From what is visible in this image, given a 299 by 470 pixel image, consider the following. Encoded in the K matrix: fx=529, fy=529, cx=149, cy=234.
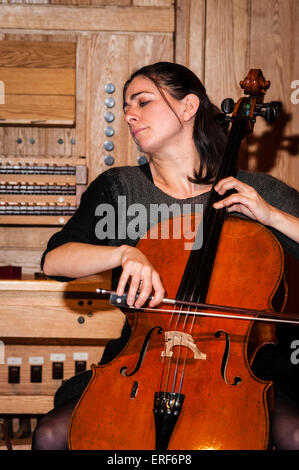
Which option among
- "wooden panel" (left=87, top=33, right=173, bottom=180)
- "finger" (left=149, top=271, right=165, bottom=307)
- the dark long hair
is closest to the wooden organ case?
"wooden panel" (left=87, top=33, right=173, bottom=180)

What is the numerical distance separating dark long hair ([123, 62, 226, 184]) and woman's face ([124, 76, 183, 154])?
1.1 inches

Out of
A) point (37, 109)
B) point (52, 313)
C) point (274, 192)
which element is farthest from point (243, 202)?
point (37, 109)

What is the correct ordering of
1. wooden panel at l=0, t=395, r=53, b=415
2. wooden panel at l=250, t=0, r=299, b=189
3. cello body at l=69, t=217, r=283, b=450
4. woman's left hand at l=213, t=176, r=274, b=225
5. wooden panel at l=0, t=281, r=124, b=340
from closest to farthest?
cello body at l=69, t=217, r=283, b=450
woman's left hand at l=213, t=176, r=274, b=225
wooden panel at l=0, t=281, r=124, b=340
wooden panel at l=0, t=395, r=53, b=415
wooden panel at l=250, t=0, r=299, b=189

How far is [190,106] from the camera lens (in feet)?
5.31

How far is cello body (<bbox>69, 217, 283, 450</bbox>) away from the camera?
0.94m

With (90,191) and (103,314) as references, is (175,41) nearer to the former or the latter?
(90,191)

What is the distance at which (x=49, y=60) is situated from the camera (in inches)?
94.1

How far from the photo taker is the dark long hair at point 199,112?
159 cm

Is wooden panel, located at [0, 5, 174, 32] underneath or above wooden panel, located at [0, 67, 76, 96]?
above

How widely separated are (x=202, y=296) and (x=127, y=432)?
1.09ft

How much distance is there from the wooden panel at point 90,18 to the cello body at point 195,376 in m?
1.48

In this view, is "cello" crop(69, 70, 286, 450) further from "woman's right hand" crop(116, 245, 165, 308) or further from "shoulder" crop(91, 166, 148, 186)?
"shoulder" crop(91, 166, 148, 186)

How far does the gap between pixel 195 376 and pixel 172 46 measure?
5.88 ft
